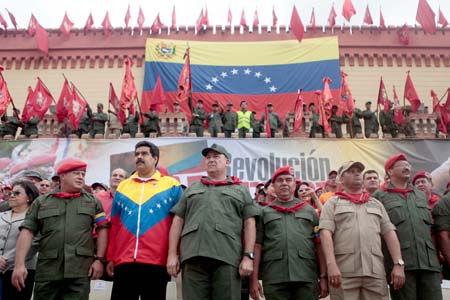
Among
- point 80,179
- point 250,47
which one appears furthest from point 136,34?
point 80,179

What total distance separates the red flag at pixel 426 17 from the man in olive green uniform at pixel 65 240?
18439 mm

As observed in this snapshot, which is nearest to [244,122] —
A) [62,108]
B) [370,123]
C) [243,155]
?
[243,155]

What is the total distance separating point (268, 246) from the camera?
11.9 ft

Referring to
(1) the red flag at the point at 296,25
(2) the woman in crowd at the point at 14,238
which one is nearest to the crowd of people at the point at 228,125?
(1) the red flag at the point at 296,25

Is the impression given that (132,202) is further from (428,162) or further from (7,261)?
(428,162)

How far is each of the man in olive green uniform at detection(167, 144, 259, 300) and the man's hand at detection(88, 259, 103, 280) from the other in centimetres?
62

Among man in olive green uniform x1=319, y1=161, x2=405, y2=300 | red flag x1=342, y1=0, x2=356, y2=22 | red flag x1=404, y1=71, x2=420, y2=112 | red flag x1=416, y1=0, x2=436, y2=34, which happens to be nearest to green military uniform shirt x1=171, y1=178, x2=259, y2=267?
man in olive green uniform x1=319, y1=161, x2=405, y2=300

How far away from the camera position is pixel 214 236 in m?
3.32

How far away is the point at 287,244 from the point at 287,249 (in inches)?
1.6

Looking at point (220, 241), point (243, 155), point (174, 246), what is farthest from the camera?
point (243, 155)

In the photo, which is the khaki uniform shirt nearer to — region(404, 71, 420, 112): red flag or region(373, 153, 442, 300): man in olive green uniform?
region(373, 153, 442, 300): man in olive green uniform

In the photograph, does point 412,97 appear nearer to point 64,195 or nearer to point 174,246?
point 174,246

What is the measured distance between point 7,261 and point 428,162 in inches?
384

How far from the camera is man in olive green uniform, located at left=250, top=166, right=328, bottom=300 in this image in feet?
11.4
